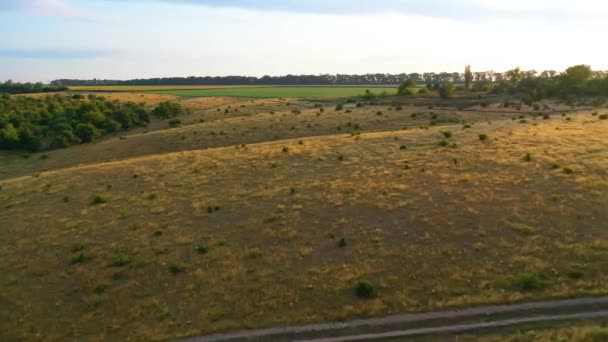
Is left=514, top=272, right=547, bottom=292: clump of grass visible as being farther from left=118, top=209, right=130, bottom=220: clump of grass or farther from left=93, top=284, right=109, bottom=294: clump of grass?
left=118, top=209, right=130, bottom=220: clump of grass

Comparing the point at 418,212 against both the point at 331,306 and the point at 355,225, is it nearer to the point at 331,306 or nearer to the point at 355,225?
the point at 355,225

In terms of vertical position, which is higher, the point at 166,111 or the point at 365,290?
the point at 166,111

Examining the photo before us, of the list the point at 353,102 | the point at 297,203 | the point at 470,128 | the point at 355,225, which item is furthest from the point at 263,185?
the point at 353,102

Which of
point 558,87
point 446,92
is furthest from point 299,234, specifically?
point 558,87

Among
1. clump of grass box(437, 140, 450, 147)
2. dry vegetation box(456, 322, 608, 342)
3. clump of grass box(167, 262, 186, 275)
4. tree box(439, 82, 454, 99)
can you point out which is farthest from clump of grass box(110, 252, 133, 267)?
tree box(439, 82, 454, 99)

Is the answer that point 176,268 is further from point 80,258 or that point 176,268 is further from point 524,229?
point 524,229

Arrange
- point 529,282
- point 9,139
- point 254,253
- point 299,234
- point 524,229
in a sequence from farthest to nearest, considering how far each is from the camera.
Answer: point 9,139
point 299,234
point 524,229
point 254,253
point 529,282
